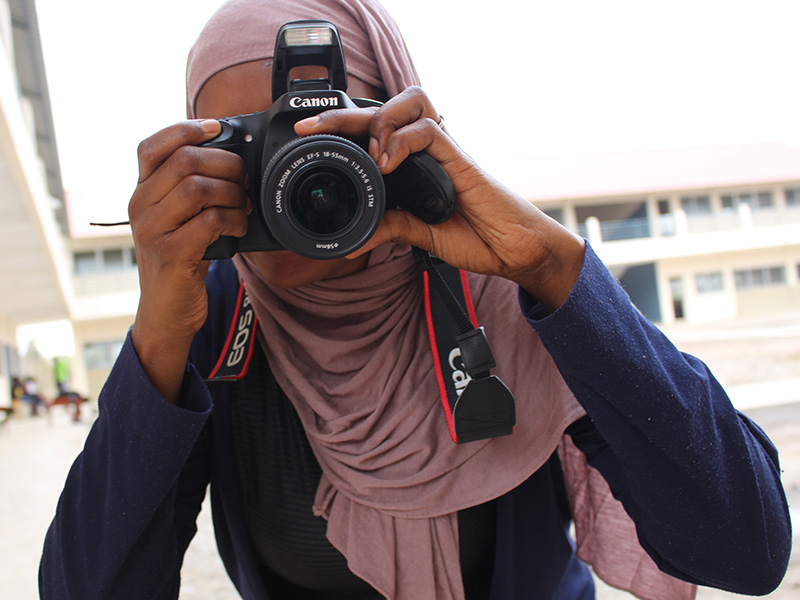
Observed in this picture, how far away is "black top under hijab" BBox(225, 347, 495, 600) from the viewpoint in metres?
0.96

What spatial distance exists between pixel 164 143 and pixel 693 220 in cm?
2173

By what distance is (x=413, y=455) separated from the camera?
0.94 meters

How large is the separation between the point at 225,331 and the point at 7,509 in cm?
432

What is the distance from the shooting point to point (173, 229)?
80cm

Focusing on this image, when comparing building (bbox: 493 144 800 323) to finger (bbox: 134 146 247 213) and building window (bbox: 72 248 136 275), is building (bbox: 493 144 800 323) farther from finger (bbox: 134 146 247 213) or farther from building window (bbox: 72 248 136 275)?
finger (bbox: 134 146 247 213)

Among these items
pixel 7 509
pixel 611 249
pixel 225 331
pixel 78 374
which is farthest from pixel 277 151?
pixel 611 249

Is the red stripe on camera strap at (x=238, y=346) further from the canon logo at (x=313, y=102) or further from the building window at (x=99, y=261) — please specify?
the building window at (x=99, y=261)

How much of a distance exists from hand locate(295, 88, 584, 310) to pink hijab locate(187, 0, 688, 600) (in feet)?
0.57

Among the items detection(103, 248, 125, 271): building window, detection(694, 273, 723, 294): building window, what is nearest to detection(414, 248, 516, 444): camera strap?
detection(103, 248, 125, 271): building window

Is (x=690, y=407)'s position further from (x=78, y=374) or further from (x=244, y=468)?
(x=78, y=374)

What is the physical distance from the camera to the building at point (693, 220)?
19.1 m

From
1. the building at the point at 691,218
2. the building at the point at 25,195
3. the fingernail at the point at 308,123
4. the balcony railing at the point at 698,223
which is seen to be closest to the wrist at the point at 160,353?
the fingernail at the point at 308,123

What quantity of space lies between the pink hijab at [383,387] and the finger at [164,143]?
187 mm

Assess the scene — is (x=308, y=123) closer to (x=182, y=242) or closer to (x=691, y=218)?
(x=182, y=242)
